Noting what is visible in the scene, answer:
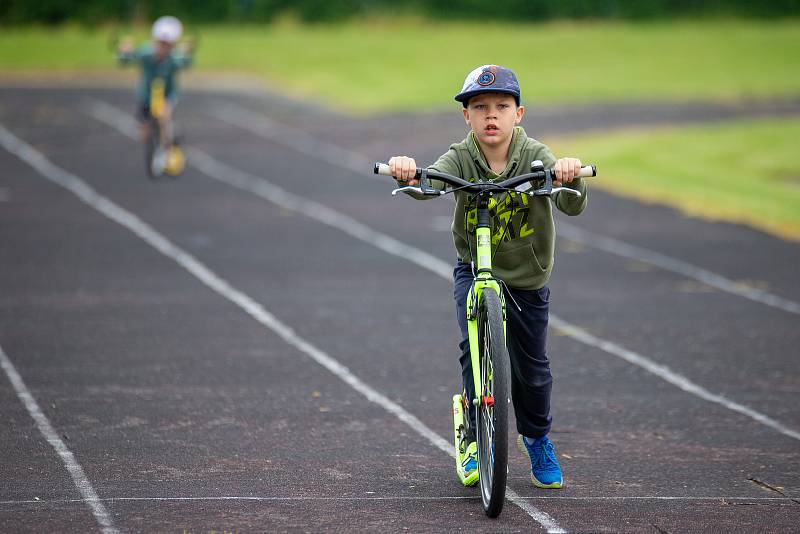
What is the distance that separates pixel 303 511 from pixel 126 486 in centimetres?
97

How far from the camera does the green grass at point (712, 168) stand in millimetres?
18859

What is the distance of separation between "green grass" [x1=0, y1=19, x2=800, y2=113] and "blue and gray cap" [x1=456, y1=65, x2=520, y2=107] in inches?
1041

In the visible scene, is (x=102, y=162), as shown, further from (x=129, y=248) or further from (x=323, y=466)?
(x=323, y=466)

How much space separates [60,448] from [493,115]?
118 inches

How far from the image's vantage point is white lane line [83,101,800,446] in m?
9.21

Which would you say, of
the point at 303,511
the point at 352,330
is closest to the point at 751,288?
the point at 352,330

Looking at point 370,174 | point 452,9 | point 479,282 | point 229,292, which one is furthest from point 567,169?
point 452,9

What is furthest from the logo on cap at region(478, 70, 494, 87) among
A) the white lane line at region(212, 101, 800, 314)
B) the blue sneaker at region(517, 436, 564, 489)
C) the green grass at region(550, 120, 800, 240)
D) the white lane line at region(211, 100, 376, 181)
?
the white lane line at region(211, 100, 376, 181)

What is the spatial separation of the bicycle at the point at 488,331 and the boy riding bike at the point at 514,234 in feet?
0.41

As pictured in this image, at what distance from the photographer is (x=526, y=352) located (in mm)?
6836

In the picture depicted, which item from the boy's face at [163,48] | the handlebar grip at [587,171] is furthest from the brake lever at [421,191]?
the boy's face at [163,48]

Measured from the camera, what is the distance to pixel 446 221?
17875mm

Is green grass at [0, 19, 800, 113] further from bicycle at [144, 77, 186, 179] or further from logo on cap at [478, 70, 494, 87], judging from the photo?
logo on cap at [478, 70, 494, 87]

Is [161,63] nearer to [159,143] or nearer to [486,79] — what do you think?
[159,143]
